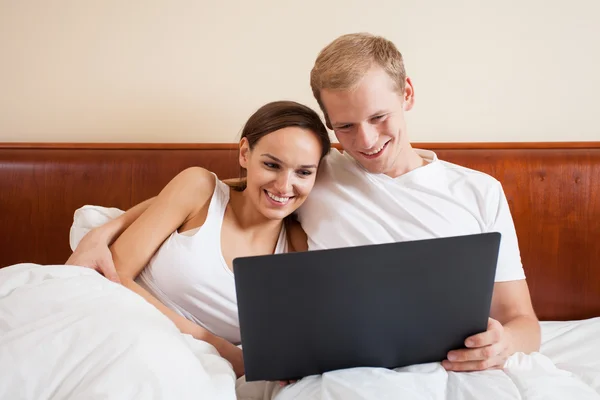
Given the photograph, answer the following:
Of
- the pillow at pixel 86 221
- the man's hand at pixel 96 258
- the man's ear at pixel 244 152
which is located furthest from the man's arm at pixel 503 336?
the pillow at pixel 86 221

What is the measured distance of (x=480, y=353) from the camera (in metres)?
1.11

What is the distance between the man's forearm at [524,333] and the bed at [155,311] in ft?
0.27

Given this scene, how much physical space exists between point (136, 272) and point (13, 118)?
95cm

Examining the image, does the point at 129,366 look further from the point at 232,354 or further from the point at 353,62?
the point at 353,62

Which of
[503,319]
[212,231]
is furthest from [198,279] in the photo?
[503,319]

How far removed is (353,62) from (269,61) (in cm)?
66

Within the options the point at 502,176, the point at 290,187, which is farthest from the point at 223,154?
the point at 502,176

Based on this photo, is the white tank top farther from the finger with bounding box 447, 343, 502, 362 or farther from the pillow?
the finger with bounding box 447, 343, 502, 362

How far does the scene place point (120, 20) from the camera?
1940 millimetres

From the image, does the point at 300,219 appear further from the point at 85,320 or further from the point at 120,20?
the point at 120,20

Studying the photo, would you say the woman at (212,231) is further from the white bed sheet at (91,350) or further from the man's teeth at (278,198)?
the white bed sheet at (91,350)

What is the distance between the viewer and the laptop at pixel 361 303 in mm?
981

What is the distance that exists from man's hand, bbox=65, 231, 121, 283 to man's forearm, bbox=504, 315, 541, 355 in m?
0.93

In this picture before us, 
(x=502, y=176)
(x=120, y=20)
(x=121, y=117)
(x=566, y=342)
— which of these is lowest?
(x=566, y=342)
